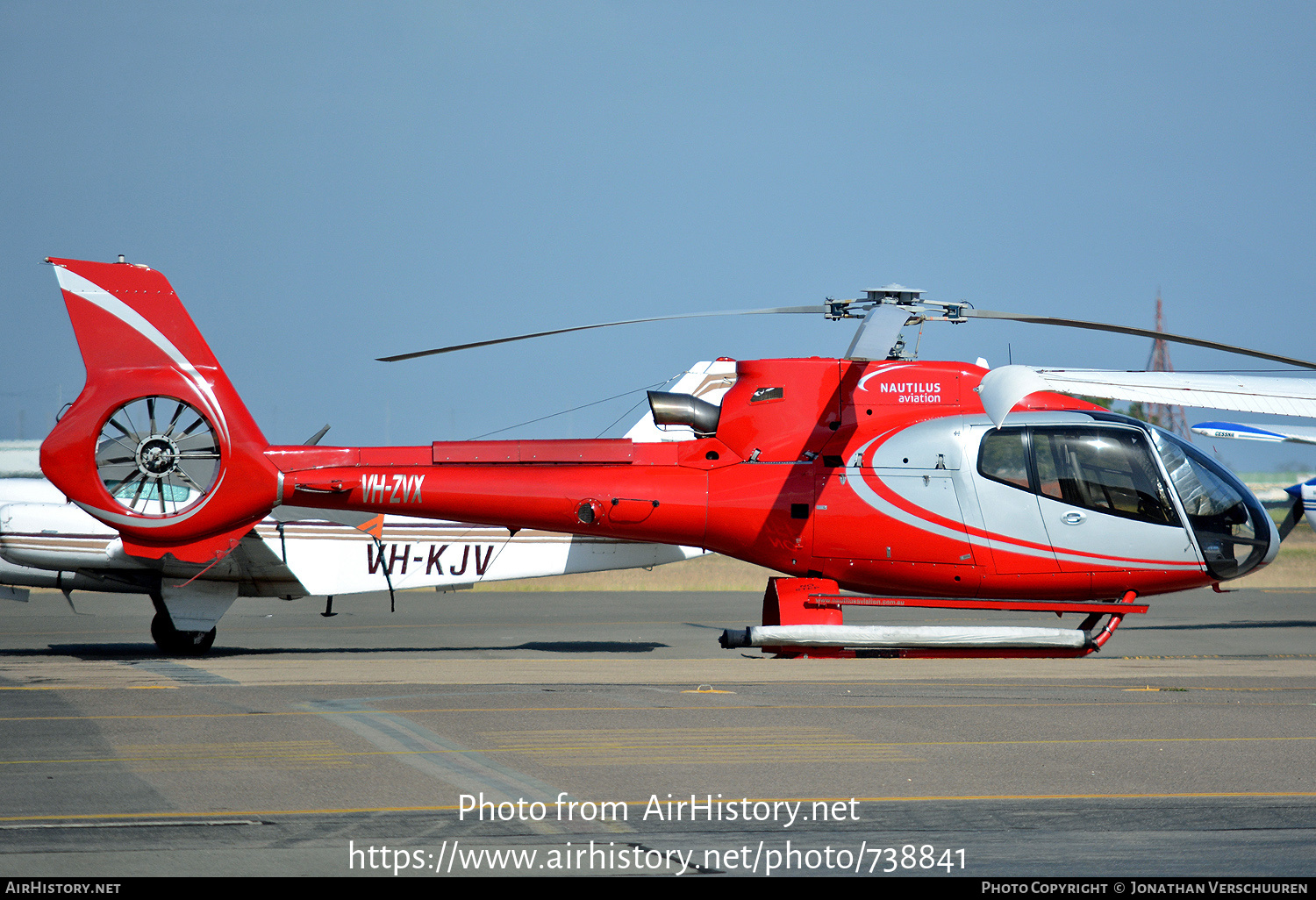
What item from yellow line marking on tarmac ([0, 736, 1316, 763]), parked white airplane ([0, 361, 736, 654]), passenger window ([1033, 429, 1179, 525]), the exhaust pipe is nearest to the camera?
yellow line marking on tarmac ([0, 736, 1316, 763])

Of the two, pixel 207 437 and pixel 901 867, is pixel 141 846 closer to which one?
pixel 901 867

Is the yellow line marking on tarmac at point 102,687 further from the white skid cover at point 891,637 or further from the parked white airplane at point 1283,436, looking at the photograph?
the parked white airplane at point 1283,436

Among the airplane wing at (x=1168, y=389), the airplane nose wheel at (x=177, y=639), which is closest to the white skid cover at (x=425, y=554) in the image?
the airplane nose wheel at (x=177, y=639)

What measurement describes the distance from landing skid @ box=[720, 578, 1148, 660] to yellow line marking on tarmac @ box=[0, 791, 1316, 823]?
5.64 m

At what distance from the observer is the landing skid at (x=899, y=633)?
12.2 meters

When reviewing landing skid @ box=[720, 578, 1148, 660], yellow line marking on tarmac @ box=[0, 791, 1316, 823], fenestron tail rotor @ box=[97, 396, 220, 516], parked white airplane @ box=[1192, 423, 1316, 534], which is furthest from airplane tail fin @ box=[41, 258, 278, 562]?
parked white airplane @ box=[1192, 423, 1316, 534]

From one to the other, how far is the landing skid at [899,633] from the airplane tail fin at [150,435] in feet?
19.9

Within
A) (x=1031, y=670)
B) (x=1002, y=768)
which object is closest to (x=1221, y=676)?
(x=1031, y=670)

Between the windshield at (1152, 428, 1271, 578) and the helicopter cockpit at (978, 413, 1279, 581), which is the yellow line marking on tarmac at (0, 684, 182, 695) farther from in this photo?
the windshield at (1152, 428, 1271, 578)

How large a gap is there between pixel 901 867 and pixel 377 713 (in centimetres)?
509

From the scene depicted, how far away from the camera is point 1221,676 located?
11.7m

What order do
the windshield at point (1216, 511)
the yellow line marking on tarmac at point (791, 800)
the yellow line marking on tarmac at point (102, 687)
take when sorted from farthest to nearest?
the windshield at point (1216, 511) < the yellow line marking on tarmac at point (102, 687) < the yellow line marking on tarmac at point (791, 800)

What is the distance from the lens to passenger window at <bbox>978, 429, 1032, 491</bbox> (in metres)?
12.9

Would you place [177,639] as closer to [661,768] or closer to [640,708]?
[640,708]
